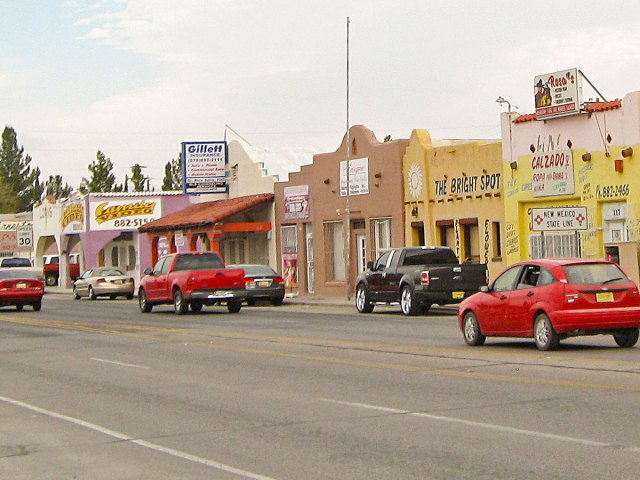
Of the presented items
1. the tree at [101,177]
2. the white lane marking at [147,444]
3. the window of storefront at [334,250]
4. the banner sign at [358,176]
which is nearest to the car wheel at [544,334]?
the white lane marking at [147,444]

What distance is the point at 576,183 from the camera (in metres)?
35.5

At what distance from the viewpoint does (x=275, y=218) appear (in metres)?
53.9

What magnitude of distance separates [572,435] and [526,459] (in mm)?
1194

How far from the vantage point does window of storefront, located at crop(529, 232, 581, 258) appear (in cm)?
3569

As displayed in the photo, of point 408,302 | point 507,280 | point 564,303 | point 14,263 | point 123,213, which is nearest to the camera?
point 564,303

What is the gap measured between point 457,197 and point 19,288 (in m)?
15.7

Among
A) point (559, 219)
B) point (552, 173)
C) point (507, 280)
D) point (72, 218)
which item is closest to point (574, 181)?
point (552, 173)

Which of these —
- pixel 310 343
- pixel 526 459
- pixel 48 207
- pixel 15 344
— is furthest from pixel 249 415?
pixel 48 207

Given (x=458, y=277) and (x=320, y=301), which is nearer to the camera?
(x=458, y=277)

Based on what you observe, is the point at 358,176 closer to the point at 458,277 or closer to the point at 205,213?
the point at 205,213

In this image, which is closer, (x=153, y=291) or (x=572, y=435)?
(x=572, y=435)

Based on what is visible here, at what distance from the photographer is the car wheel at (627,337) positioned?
1923cm

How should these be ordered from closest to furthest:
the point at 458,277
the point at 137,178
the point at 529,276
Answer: the point at 529,276, the point at 458,277, the point at 137,178

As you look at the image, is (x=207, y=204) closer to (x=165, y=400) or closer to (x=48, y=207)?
(x=48, y=207)
